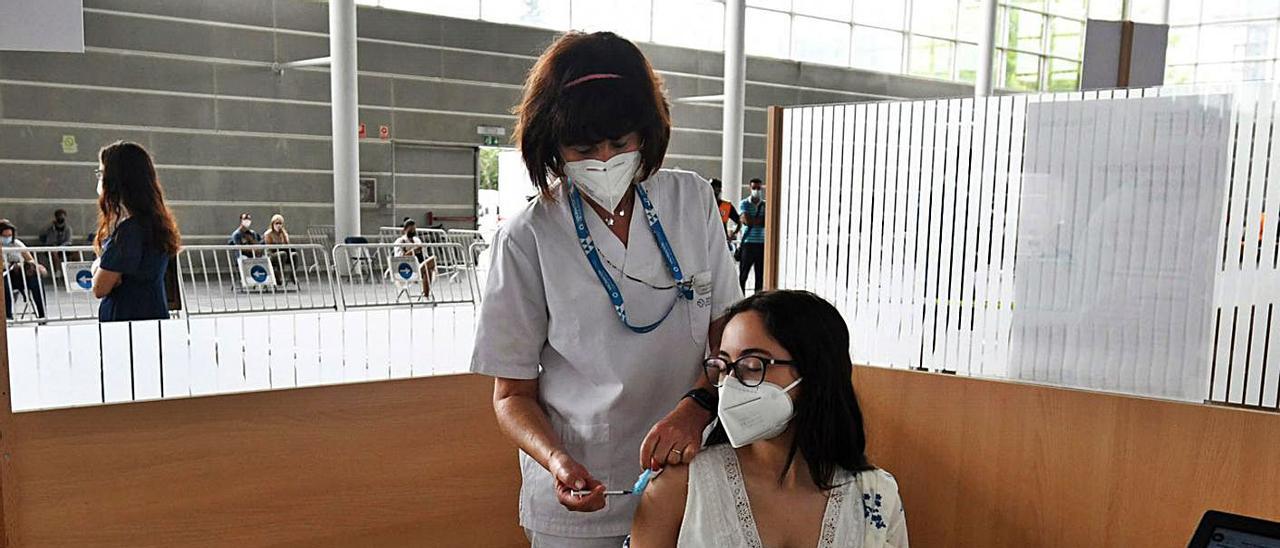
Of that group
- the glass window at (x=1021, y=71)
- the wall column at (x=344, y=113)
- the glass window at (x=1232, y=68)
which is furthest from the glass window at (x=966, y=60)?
the wall column at (x=344, y=113)

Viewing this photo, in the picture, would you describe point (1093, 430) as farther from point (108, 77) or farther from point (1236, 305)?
point (108, 77)

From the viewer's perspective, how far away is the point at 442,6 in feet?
46.5

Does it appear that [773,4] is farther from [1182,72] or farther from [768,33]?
[1182,72]

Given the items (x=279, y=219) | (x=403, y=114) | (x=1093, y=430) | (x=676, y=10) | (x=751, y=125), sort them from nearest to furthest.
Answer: (x=1093, y=430), (x=279, y=219), (x=403, y=114), (x=676, y=10), (x=751, y=125)

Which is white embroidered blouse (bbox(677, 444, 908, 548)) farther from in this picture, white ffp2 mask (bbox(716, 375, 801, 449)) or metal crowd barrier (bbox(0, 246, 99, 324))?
metal crowd barrier (bbox(0, 246, 99, 324))

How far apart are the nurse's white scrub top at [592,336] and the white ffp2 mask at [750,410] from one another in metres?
0.08

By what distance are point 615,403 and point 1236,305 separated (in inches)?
69.9

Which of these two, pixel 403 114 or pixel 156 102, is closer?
pixel 156 102

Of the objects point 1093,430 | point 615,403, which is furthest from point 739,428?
point 1093,430

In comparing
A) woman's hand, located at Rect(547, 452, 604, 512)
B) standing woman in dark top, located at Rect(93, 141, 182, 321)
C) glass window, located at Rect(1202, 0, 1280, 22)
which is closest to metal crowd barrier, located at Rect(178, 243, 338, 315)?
standing woman in dark top, located at Rect(93, 141, 182, 321)

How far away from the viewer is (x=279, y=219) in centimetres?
1173

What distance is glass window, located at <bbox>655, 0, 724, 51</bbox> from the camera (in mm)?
16297

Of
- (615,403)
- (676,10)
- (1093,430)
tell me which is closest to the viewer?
(615,403)

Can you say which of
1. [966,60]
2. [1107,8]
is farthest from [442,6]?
[1107,8]
